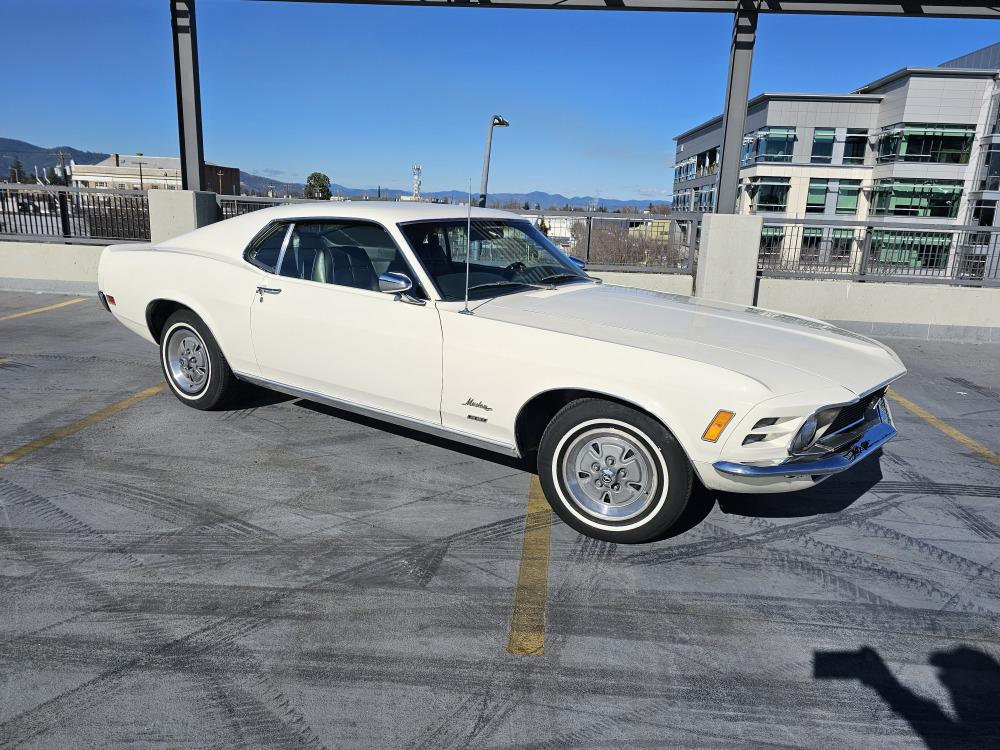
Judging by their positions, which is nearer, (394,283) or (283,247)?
(394,283)

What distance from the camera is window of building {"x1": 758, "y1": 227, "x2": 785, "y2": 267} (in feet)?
32.0

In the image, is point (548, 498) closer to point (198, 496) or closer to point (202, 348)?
point (198, 496)

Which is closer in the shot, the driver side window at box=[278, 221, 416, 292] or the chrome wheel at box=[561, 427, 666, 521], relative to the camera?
the chrome wheel at box=[561, 427, 666, 521]

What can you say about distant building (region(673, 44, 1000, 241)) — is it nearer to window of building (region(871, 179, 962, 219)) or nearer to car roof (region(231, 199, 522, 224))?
window of building (region(871, 179, 962, 219))

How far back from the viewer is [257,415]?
17.6 feet

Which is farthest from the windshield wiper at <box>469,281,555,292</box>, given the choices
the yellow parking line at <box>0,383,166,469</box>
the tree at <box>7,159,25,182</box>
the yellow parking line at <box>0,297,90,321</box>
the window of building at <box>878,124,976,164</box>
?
the tree at <box>7,159,25,182</box>

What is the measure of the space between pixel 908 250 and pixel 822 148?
77.8 metres

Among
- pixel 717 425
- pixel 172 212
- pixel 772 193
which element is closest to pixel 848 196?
pixel 772 193

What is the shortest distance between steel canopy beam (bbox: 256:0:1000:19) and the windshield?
5.58 m

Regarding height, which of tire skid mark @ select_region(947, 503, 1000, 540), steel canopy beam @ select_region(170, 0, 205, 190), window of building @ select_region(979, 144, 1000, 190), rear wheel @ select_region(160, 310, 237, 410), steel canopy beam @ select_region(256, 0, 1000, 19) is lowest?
tire skid mark @ select_region(947, 503, 1000, 540)

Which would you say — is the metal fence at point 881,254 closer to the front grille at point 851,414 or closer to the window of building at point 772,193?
the front grille at point 851,414

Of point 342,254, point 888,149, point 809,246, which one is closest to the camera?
point 342,254

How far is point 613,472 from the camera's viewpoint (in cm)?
354

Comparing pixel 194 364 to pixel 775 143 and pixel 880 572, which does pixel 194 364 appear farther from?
pixel 775 143
